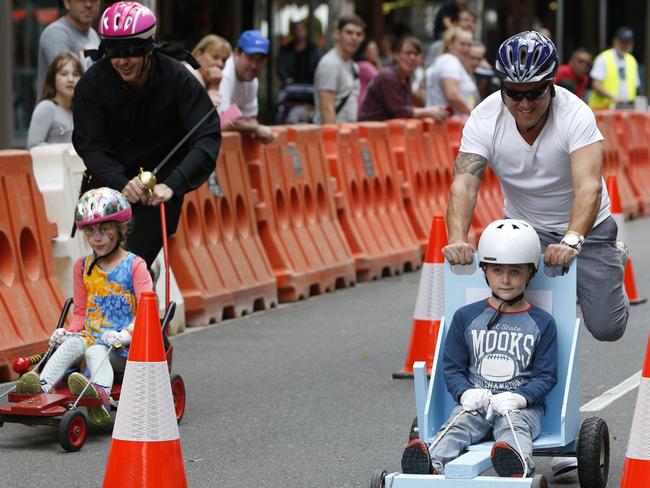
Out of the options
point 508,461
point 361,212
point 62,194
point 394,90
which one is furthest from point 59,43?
point 508,461

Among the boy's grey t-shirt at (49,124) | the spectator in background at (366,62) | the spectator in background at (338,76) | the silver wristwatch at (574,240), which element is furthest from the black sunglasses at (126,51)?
the spectator in background at (366,62)

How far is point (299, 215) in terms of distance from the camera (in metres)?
13.6

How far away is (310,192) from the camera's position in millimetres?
13906

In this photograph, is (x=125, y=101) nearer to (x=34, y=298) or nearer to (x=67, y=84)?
(x=34, y=298)

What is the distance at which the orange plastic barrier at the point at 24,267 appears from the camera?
30.5 feet

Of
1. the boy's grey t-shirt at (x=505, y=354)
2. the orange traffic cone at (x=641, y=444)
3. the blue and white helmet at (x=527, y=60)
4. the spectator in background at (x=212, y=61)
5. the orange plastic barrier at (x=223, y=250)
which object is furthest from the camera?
the spectator in background at (x=212, y=61)

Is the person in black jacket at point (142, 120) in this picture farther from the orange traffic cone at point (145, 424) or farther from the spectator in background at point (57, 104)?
the spectator in background at point (57, 104)

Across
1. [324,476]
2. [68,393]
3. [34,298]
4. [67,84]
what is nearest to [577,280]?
[324,476]

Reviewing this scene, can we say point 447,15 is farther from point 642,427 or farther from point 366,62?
point 642,427

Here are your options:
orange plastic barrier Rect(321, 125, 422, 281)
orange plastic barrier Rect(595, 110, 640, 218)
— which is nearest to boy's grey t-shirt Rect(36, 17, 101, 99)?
orange plastic barrier Rect(321, 125, 422, 281)

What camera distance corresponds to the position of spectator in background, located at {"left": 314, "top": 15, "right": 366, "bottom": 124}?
50.9ft

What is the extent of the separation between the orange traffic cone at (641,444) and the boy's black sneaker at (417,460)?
744 mm

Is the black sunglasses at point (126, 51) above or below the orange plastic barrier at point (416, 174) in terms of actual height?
above

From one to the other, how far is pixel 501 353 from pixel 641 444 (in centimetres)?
69
